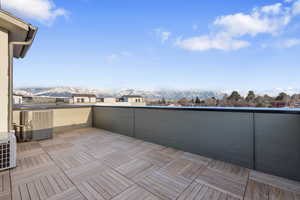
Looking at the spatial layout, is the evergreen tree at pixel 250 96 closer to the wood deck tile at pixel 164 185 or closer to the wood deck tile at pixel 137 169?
the wood deck tile at pixel 164 185

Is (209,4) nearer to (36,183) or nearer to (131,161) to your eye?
(131,161)

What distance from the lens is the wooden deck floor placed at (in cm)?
118

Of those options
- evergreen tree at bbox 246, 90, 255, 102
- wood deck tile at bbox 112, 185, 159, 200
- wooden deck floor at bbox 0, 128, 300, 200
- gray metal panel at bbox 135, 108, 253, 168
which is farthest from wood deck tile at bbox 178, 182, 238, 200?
evergreen tree at bbox 246, 90, 255, 102

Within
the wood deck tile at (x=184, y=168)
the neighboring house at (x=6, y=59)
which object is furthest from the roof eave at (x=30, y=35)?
the wood deck tile at (x=184, y=168)

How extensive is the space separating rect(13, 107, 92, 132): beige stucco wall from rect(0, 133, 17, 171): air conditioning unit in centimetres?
220

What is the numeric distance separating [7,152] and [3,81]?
1.15 m

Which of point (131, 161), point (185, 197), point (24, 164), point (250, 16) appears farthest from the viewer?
point (250, 16)

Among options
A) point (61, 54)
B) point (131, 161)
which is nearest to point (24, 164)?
point (131, 161)

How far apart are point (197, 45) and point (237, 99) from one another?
5838 millimetres

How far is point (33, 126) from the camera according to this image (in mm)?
2832

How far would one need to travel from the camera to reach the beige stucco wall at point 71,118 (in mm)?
3689

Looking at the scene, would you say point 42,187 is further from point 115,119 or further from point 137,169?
point 115,119

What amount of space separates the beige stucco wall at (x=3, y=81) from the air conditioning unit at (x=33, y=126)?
1.04 metres

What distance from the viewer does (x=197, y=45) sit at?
680 centimetres
